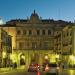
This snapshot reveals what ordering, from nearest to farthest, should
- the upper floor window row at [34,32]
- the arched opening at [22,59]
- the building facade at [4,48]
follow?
the building facade at [4,48], the arched opening at [22,59], the upper floor window row at [34,32]

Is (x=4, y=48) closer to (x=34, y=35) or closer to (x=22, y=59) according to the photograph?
(x=22, y=59)

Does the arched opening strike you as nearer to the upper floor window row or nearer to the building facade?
the building facade

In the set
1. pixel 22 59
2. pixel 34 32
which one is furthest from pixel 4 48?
pixel 34 32

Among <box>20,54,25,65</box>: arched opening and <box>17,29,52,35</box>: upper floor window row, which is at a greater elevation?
<box>17,29,52,35</box>: upper floor window row

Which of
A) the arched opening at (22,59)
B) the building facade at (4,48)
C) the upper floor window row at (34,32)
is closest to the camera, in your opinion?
the building facade at (4,48)

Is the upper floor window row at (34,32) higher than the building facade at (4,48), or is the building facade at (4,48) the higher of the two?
the upper floor window row at (34,32)

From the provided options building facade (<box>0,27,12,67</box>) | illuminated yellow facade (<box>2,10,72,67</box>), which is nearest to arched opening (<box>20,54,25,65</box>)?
illuminated yellow facade (<box>2,10,72,67</box>)

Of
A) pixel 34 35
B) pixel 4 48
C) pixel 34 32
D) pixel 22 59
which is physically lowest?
pixel 22 59

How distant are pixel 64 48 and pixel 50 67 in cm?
7401

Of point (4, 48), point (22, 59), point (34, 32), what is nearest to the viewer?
point (4, 48)

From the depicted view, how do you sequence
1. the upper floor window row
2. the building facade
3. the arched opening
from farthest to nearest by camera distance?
the upper floor window row, the arched opening, the building facade

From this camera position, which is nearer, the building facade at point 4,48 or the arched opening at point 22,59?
the building facade at point 4,48

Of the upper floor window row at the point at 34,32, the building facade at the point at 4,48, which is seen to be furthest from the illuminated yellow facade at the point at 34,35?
the building facade at the point at 4,48

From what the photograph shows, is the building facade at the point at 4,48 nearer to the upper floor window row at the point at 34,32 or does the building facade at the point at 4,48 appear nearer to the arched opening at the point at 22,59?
the arched opening at the point at 22,59
